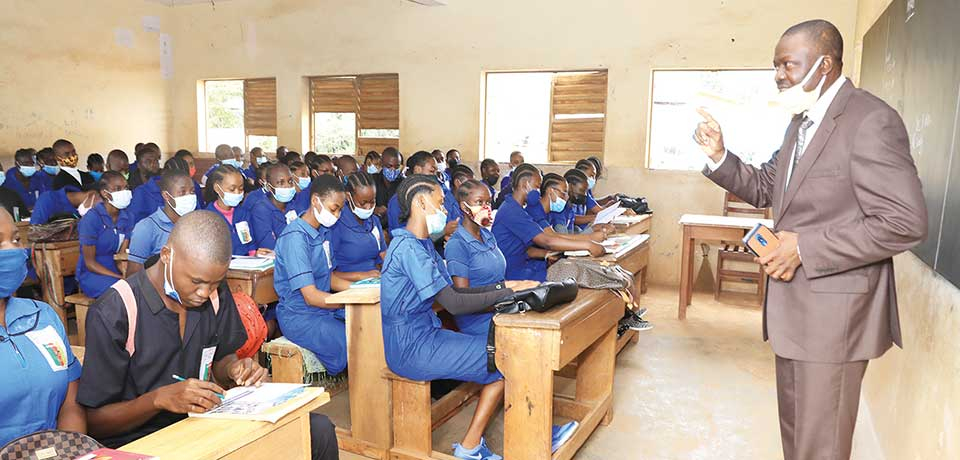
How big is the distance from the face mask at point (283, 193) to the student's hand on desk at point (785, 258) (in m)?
3.78

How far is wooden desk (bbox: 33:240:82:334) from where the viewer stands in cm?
471

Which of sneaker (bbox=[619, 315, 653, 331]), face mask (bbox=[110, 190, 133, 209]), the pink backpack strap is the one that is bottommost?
sneaker (bbox=[619, 315, 653, 331])

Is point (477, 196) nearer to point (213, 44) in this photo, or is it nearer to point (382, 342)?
point (382, 342)

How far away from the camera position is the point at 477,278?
329cm

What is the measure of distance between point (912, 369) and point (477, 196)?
2.06m

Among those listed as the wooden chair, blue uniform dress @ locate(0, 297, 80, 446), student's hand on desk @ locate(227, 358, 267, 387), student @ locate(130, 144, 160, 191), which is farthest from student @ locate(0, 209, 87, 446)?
the wooden chair

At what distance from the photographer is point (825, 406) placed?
6.05ft

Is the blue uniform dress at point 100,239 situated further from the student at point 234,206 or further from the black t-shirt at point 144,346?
the black t-shirt at point 144,346

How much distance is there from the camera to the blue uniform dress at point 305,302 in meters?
3.30

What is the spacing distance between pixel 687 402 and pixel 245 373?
2.81 meters

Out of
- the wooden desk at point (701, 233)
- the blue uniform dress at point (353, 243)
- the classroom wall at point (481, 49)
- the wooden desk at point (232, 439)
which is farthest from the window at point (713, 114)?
the wooden desk at point (232, 439)

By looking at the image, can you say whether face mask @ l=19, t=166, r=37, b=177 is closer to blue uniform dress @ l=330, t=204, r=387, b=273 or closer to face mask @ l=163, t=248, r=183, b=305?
blue uniform dress @ l=330, t=204, r=387, b=273

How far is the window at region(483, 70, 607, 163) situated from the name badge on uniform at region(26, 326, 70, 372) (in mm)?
6690

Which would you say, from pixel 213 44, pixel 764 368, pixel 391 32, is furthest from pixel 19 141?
pixel 764 368
